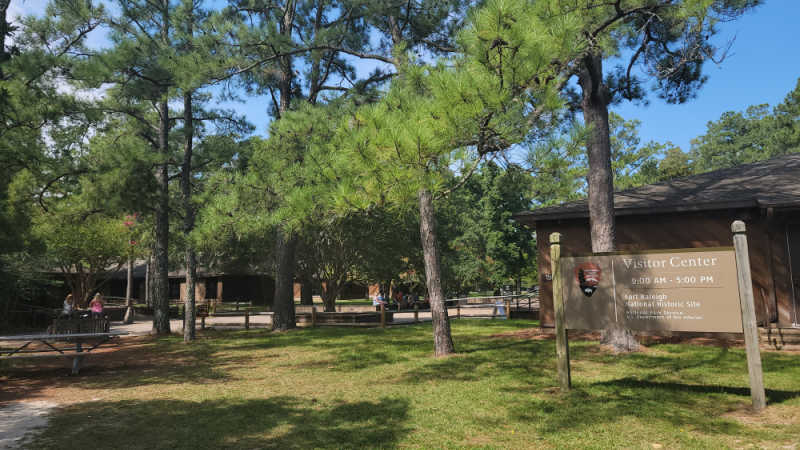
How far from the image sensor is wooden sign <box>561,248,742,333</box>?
231 inches

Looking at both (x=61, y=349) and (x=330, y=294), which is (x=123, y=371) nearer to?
(x=61, y=349)

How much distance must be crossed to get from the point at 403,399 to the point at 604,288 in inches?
128

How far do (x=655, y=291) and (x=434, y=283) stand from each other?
4.66 metres

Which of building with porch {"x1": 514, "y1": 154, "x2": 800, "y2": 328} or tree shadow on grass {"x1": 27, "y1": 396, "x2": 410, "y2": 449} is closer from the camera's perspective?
tree shadow on grass {"x1": 27, "y1": 396, "x2": 410, "y2": 449}

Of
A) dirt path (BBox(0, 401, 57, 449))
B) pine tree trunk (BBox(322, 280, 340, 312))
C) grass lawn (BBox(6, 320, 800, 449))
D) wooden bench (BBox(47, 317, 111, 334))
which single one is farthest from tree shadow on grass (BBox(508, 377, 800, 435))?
pine tree trunk (BBox(322, 280, 340, 312))

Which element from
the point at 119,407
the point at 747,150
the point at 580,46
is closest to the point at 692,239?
the point at 580,46

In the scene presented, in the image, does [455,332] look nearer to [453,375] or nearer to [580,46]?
[453,375]

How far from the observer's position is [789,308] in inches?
441

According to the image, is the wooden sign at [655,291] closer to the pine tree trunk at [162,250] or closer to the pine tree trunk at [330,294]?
the pine tree trunk at [162,250]

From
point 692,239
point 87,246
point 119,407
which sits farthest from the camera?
point 87,246

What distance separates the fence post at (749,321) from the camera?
5458 millimetres

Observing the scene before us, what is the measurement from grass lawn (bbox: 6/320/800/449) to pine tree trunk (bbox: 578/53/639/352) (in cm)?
233

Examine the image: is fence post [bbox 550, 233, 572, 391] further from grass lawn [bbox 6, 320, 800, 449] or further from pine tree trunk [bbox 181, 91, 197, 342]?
pine tree trunk [bbox 181, 91, 197, 342]

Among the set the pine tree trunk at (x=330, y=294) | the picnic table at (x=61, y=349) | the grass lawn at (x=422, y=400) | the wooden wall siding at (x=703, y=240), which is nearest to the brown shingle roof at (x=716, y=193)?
the wooden wall siding at (x=703, y=240)
